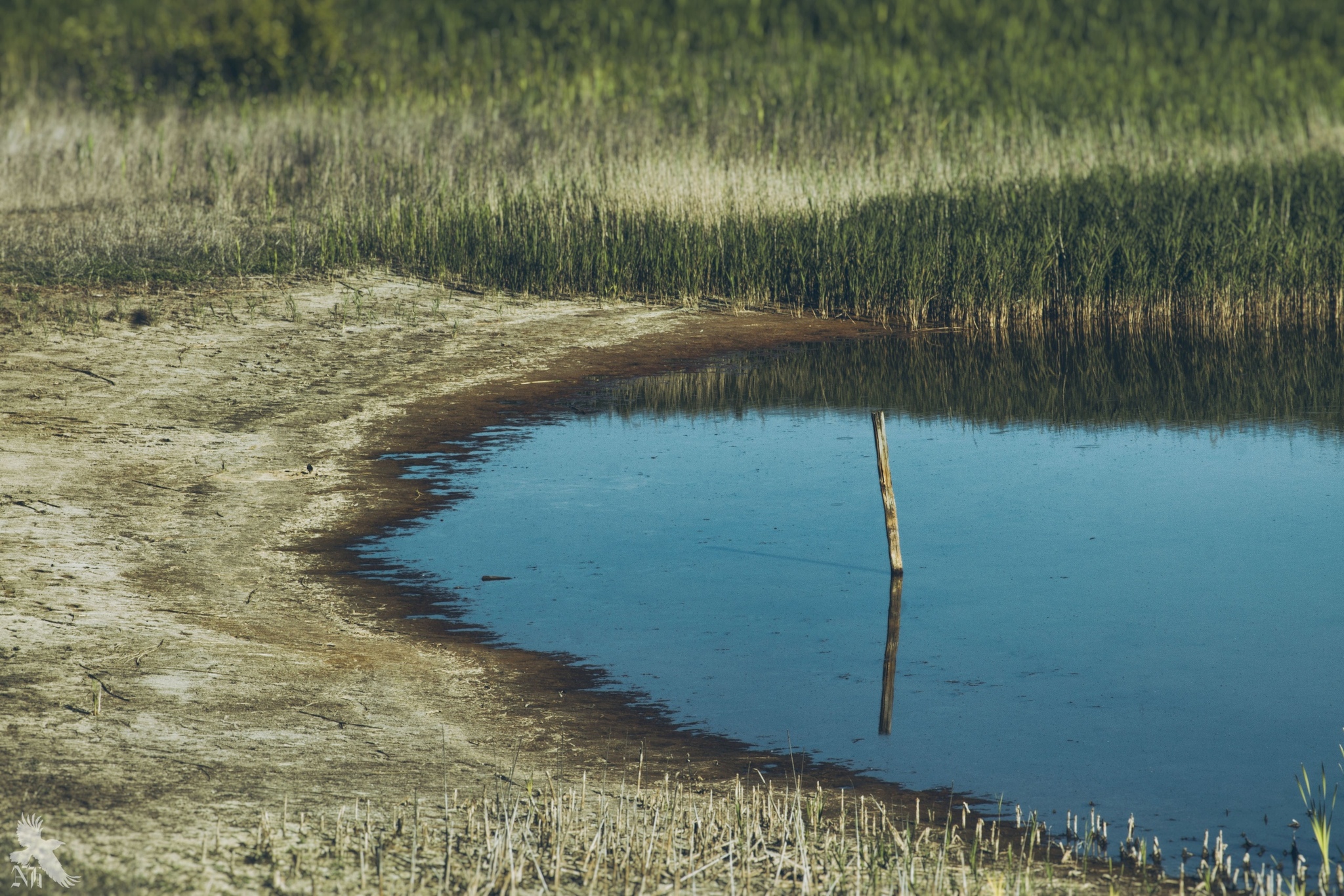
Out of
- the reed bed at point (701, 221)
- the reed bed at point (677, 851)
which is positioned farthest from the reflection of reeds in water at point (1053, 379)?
the reed bed at point (677, 851)

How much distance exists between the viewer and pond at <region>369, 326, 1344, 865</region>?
6.73m

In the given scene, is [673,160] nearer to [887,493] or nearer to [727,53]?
[727,53]

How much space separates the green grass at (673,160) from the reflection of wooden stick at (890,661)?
30.5ft

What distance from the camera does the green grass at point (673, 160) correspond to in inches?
696

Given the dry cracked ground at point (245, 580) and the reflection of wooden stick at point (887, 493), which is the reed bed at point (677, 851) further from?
the reflection of wooden stick at point (887, 493)

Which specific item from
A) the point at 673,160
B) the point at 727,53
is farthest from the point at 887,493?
the point at 727,53

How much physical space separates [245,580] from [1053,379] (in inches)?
360

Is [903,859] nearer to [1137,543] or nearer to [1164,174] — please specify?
[1137,543]

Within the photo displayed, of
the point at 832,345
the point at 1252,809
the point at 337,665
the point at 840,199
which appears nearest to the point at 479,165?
the point at 840,199

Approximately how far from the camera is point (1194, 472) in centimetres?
1144

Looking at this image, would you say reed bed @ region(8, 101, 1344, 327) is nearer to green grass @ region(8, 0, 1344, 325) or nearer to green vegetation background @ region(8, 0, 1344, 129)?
green grass @ region(8, 0, 1344, 325)

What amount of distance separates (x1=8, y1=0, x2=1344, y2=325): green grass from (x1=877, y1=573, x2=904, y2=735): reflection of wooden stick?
9298mm

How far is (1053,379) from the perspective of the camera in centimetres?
1510

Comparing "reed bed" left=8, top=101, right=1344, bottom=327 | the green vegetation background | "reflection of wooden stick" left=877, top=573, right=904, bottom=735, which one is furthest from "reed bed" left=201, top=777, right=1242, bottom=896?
the green vegetation background
